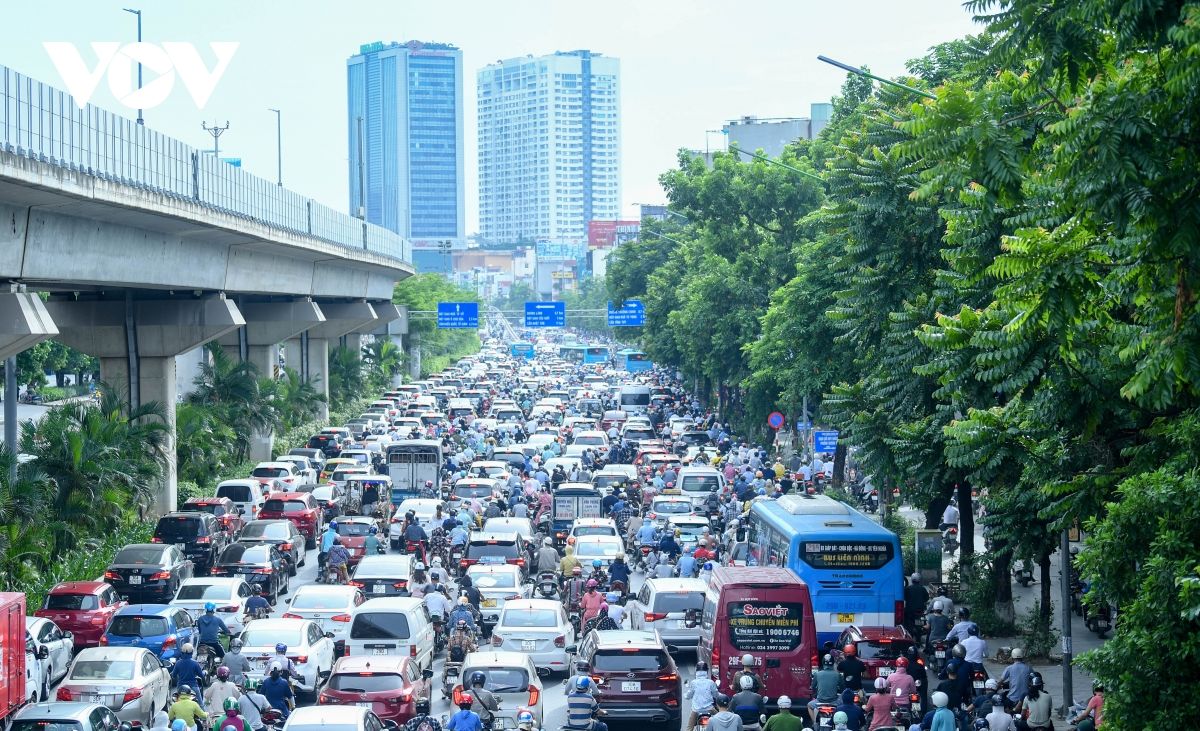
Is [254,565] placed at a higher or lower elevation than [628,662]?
lower

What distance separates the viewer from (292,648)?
22.2 meters

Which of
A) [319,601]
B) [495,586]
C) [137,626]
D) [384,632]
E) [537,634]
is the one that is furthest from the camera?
[495,586]

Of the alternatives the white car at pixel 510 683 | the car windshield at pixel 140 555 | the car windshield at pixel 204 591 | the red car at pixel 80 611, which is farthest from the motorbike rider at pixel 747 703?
the car windshield at pixel 140 555

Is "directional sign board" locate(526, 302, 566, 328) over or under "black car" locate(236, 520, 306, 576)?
over

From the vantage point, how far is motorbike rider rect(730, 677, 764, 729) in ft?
62.2

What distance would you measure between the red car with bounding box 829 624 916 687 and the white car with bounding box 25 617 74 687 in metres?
11.0

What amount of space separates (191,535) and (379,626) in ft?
39.1

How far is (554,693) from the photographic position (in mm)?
23359

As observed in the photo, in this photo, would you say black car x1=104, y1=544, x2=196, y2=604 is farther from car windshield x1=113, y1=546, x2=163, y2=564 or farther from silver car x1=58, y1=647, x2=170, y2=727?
silver car x1=58, y1=647, x2=170, y2=727

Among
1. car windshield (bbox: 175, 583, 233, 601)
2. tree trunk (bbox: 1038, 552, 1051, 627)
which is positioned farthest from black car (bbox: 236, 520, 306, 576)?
tree trunk (bbox: 1038, 552, 1051, 627)

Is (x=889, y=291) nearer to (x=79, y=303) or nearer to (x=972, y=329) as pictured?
(x=972, y=329)

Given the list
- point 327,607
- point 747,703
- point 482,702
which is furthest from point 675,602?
point 482,702

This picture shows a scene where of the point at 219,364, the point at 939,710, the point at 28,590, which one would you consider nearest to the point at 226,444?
the point at 219,364

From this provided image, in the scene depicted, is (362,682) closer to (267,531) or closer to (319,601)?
Answer: (319,601)
